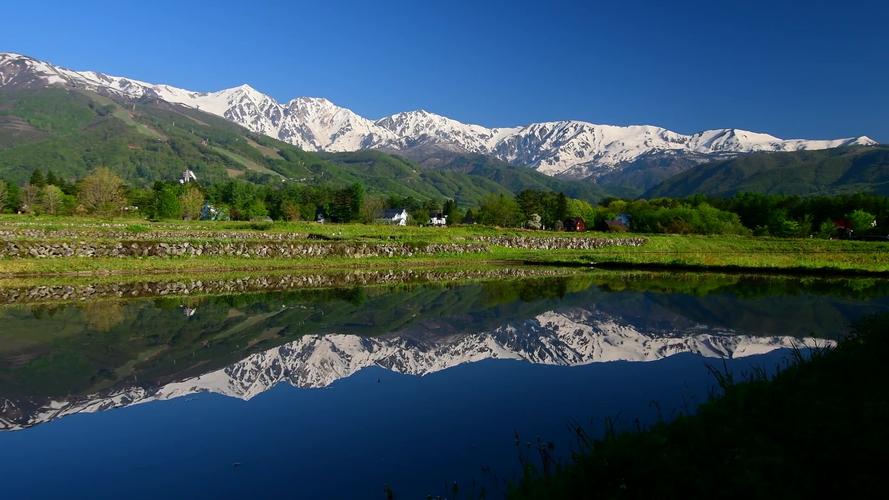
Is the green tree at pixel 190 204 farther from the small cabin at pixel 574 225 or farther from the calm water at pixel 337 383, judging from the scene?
the calm water at pixel 337 383

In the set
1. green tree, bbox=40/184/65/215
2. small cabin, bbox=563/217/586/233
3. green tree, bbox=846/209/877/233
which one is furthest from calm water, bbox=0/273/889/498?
green tree, bbox=40/184/65/215

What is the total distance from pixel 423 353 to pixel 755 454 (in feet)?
53.2

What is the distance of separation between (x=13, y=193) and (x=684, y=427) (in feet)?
556

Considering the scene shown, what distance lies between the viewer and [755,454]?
8430mm

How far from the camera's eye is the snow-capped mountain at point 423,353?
17.4 meters

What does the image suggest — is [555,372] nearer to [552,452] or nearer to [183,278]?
[552,452]

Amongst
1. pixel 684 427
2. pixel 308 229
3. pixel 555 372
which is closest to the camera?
pixel 684 427

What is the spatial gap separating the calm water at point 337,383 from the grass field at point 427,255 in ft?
53.0

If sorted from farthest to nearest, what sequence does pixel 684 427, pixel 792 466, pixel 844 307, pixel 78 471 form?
pixel 844 307, pixel 78 471, pixel 684 427, pixel 792 466

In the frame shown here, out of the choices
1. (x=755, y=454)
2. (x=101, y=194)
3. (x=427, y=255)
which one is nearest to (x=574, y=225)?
(x=427, y=255)

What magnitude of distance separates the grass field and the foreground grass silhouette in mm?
45577

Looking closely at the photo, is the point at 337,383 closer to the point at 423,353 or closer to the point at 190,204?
the point at 423,353

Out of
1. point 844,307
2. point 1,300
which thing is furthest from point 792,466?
point 1,300

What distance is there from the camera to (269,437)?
14102 mm
